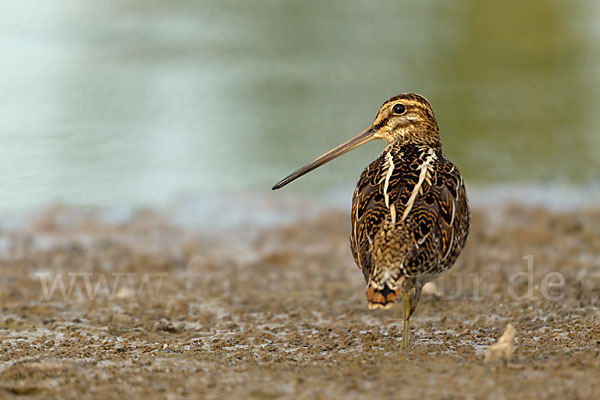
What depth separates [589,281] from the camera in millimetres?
6484

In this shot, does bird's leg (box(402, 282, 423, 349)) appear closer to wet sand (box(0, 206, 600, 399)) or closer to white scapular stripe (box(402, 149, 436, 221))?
wet sand (box(0, 206, 600, 399))

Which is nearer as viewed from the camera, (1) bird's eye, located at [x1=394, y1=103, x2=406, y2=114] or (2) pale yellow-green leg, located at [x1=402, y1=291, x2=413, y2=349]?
(2) pale yellow-green leg, located at [x1=402, y1=291, x2=413, y2=349]

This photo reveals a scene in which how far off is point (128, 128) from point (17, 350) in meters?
7.69

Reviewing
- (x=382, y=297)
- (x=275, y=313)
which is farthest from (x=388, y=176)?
(x=275, y=313)

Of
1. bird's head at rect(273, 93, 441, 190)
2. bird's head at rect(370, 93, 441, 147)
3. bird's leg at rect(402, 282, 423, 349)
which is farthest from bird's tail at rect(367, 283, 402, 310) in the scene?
bird's head at rect(370, 93, 441, 147)

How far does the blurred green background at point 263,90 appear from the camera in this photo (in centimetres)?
Answer: 1075

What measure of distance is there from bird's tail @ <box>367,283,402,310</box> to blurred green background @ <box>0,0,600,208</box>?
6080mm

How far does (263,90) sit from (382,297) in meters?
10.8

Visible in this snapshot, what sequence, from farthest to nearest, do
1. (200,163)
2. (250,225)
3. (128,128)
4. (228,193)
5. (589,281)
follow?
(128,128) < (200,163) < (228,193) < (250,225) < (589,281)

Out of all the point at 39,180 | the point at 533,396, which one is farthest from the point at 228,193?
the point at 533,396

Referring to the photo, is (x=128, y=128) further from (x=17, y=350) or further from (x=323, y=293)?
(x=17, y=350)

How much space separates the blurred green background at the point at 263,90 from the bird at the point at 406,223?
5.30m

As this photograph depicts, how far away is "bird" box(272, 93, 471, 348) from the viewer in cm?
428

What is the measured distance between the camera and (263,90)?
14602mm
